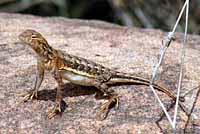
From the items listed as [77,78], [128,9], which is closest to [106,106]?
[77,78]

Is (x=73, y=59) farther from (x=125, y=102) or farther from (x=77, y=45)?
(x=77, y=45)

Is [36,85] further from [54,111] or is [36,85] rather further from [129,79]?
[129,79]

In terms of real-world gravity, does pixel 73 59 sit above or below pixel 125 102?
above

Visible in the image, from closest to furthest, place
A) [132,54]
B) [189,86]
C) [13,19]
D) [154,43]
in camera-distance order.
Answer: [189,86] < [132,54] < [154,43] < [13,19]

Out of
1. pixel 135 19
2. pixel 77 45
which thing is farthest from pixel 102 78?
pixel 135 19

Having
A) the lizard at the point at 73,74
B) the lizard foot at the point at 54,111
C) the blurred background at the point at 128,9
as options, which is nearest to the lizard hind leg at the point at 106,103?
the lizard at the point at 73,74

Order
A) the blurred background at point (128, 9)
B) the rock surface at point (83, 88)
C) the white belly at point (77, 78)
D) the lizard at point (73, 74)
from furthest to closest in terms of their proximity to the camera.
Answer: the blurred background at point (128, 9) < the white belly at point (77, 78) < the lizard at point (73, 74) < the rock surface at point (83, 88)

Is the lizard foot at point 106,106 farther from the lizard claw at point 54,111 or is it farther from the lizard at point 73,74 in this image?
the lizard claw at point 54,111
